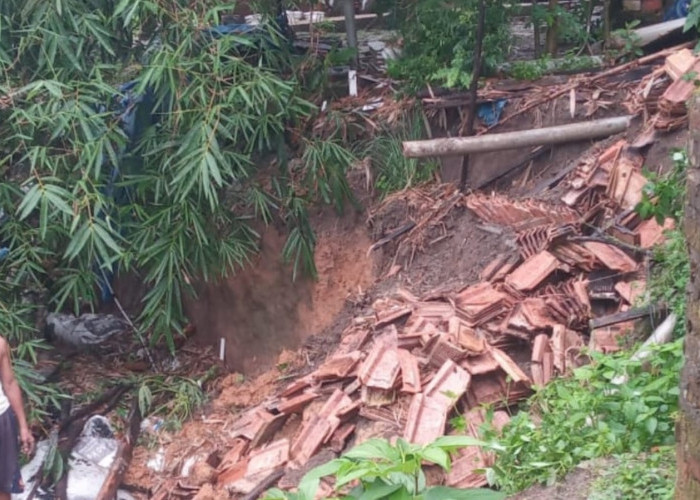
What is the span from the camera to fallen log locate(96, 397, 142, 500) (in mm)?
5469

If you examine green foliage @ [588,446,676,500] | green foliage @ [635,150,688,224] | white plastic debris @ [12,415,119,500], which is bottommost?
white plastic debris @ [12,415,119,500]

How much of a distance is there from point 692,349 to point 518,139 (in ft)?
11.4

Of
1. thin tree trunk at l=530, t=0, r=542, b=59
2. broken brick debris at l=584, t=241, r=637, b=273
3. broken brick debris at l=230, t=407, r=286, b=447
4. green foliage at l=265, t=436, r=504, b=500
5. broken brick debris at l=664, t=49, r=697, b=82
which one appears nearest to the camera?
green foliage at l=265, t=436, r=504, b=500

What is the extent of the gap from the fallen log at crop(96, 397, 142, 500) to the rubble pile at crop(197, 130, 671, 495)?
793 millimetres

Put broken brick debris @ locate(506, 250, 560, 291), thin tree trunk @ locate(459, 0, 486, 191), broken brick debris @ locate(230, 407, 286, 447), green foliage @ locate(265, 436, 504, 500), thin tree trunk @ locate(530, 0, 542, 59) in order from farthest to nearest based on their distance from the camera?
thin tree trunk @ locate(530, 0, 542, 59) < thin tree trunk @ locate(459, 0, 486, 191) < broken brick debris @ locate(230, 407, 286, 447) < broken brick debris @ locate(506, 250, 560, 291) < green foliage @ locate(265, 436, 504, 500)

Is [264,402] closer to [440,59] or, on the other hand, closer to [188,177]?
[188,177]

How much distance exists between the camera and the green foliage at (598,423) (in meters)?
3.17

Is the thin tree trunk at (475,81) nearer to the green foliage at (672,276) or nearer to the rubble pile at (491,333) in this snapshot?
the rubble pile at (491,333)

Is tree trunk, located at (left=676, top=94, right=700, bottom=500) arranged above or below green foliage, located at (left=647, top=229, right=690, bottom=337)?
above

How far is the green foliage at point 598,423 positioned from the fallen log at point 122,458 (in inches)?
112

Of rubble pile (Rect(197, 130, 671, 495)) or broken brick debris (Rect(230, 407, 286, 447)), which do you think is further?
broken brick debris (Rect(230, 407, 286, 447))

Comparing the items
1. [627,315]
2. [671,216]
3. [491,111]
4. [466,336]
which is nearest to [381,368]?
[466,336]

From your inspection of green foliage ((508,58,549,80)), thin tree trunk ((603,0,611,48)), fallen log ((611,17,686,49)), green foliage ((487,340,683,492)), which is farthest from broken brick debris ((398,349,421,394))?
thin tree trunk ((603,0,611,48))

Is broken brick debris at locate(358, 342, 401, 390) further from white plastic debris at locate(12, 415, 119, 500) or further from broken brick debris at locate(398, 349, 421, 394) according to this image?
white plastic debris at locate(12, 415, 119, 500)
